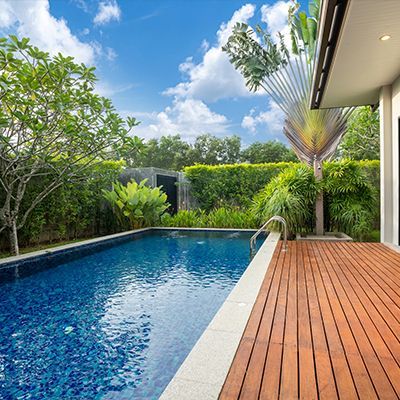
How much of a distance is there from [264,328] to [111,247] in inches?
239

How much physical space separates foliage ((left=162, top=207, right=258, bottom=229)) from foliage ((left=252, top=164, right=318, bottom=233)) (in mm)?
1464

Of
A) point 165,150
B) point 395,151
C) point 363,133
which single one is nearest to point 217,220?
point 395,151

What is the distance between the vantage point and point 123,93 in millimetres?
19406

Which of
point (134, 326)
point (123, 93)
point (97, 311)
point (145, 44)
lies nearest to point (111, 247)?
point (97, 311)

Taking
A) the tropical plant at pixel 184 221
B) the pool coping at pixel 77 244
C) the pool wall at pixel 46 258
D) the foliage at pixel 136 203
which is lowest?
the pool wall at pixel 46 258

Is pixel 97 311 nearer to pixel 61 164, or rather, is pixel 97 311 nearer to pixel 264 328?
pixel 264 328

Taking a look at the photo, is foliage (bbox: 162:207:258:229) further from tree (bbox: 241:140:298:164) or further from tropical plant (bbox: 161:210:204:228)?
tree (bbox: 241:140:298:164)

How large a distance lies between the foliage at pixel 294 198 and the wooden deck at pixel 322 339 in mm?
3275

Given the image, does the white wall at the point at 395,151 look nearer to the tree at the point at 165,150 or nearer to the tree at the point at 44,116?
the tree at the point at 44,116

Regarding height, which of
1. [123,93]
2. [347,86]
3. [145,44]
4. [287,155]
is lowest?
[347,86]

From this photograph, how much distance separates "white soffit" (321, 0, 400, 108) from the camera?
3.36 m

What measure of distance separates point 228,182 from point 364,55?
718 cm

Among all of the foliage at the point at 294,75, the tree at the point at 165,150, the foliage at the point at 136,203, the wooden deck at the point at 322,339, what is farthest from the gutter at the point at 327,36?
the tree at the point at 165,150

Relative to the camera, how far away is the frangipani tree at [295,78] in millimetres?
7891
